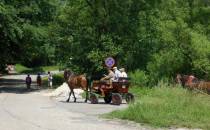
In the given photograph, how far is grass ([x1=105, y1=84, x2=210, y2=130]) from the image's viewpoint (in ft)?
60.6

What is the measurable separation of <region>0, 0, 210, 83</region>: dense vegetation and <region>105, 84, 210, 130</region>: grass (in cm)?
2370

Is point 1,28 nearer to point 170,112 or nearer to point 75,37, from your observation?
point 75,37

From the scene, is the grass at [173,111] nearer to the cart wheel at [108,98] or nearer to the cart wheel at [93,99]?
the cart wheel at [108,98]

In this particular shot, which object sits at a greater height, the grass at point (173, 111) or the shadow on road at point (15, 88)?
the grass at point (173, 111)

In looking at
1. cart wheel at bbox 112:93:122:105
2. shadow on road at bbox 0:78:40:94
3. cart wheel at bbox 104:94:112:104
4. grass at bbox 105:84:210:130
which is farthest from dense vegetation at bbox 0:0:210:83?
grass at bbox 105:84:210:130

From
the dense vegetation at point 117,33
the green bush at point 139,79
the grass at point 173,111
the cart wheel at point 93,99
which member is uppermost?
the dense vegetation at point 117,33

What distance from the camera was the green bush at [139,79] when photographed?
42906 mm

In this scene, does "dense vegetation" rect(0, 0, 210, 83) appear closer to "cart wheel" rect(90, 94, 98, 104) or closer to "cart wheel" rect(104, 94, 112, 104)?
"cart wheel" rect(104, 94, 112, 104)

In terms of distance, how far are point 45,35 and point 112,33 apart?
858 cm

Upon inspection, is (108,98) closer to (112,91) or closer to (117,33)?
(112,91)

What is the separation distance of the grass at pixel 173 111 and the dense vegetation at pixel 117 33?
2370 cm

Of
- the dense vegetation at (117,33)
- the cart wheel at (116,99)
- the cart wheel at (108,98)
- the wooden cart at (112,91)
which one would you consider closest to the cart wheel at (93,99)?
the wooden cart at (112,91)

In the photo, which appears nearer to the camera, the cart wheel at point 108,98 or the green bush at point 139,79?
the cart wheel at point 108,98

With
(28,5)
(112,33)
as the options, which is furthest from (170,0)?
(28,5)
